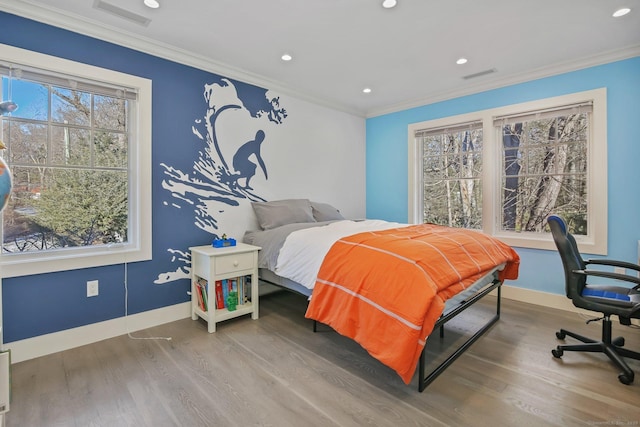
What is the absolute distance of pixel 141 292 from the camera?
8.84 feet

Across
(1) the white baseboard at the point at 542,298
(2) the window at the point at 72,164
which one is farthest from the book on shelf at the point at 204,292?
(1) the white baseboard at the point at 542,298

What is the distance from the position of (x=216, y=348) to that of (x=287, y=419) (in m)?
0.98

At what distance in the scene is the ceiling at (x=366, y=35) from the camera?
2.23 metres

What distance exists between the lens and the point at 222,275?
268 cm

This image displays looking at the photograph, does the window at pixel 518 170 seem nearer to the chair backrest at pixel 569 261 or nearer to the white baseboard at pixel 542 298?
the white baseboard at pixel 542 298

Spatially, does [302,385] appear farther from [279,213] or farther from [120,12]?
[120,12]

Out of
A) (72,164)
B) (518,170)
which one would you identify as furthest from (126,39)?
(518,170)

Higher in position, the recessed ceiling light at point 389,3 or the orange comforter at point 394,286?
the recessed ceiling light at point 389,3

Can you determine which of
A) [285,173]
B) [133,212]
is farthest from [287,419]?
[285,173]

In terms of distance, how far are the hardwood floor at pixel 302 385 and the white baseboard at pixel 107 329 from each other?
8 centimetres

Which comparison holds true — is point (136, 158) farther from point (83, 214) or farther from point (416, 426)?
point (416, 426)

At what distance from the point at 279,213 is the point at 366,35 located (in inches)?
76.3

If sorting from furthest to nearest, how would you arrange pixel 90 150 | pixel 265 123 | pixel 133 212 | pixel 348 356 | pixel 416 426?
pixel 265 123 → pixel 133 212 → pixel 90 150 → pixel 348 356 → pixel 416 426

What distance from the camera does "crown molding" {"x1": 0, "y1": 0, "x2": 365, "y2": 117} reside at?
2154 millimetres
